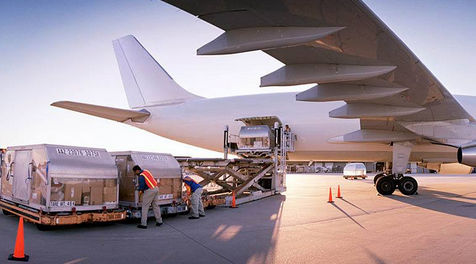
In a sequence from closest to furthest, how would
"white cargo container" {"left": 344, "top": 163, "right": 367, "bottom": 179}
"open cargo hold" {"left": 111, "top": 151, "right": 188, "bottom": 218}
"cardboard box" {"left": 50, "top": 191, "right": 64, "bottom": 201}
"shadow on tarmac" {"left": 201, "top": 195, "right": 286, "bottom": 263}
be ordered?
"shadow on tarmac" {"left": 201, "top": 195, "right": 286, "bottom": 263} < "cardboard box" {"left": 50, "top": 191, "right": 64, "bottom": 201} < "open cargo hold" {"left": 111, "top": 151, "right": 188, "bottom": 218} < "white cargo container" {"left": 344, "top": 163, "right": 367, "bottom": 179}

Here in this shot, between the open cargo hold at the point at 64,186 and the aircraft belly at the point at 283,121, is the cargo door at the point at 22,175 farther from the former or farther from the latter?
the aircraft belly at the point at 283,121

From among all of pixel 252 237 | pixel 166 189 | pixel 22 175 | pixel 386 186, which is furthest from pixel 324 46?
pixel 386 186

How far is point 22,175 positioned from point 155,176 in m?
3.64

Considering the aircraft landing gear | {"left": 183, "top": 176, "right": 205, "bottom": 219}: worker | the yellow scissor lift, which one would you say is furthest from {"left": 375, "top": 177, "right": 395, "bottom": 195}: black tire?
{"left": 183, "top": 176, "right": 205, "bottom": 219}: worker

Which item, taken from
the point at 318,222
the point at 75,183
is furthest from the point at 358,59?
the point at 75,183

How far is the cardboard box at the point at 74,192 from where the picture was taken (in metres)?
9.48

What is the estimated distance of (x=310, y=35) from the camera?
20.5 ft

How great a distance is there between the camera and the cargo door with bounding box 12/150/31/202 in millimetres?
10234

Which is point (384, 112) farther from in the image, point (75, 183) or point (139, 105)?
point (139, 105)

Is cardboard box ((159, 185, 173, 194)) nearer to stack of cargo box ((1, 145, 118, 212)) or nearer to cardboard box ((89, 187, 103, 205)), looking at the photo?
stack of cargo box ((1, 145, 118, 212))

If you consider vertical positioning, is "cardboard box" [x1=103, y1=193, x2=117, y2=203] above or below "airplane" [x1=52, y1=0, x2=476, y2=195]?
below

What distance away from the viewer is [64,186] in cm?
944

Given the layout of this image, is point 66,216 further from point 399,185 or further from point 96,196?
point 399,185

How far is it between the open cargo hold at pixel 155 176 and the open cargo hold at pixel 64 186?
0.77 metres
